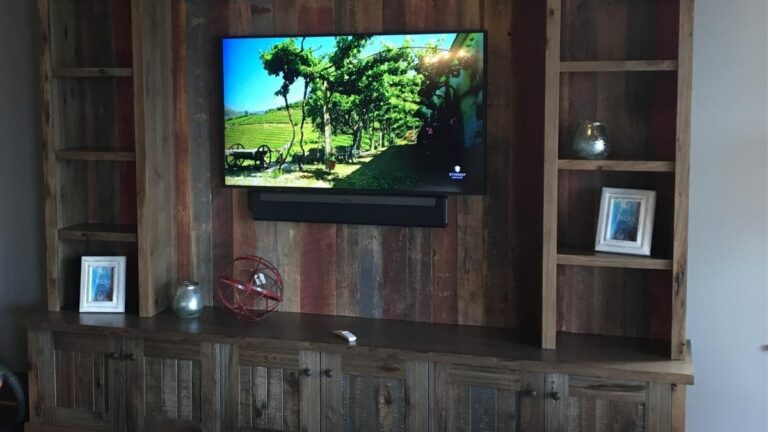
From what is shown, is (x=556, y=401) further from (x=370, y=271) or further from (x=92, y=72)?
(x=92, y=72)

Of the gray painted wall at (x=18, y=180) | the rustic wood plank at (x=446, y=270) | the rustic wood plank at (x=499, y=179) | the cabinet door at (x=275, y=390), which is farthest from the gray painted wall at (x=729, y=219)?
the gray painted wall at (x=18, y=180)

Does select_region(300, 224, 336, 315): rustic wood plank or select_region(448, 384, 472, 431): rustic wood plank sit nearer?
select_region(448, 384, 472, 431): rustic wood plank

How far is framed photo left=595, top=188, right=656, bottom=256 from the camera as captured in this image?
303cm

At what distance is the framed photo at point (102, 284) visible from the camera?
11.7ft

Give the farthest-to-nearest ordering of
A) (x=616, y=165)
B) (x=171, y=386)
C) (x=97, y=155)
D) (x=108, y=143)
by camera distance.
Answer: (x=108, y=143), (x=97, y=155), (x=171, y=386), (x=616, y=165)

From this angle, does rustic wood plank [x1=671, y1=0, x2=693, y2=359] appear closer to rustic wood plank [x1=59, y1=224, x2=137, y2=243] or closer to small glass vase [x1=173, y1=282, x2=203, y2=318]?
small glass vase [x1=173, y1=282, x2=203, y2=318]

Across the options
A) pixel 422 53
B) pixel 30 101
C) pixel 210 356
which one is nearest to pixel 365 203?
pixel 422 53

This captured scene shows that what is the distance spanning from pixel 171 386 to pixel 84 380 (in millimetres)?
387

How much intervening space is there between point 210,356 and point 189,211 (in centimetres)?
68

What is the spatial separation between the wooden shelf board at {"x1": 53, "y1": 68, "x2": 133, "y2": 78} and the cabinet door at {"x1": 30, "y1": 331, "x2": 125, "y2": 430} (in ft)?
3.45

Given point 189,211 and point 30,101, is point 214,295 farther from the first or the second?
point 30,101

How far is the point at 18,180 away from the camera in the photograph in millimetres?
3895

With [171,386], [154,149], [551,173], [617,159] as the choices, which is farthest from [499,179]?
[171,386]

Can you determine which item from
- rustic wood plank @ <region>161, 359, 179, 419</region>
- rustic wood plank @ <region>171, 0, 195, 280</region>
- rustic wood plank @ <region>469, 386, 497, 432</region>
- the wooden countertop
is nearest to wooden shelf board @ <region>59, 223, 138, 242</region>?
rustic wood plank @ <region>171, 0, 195, 280</region>
